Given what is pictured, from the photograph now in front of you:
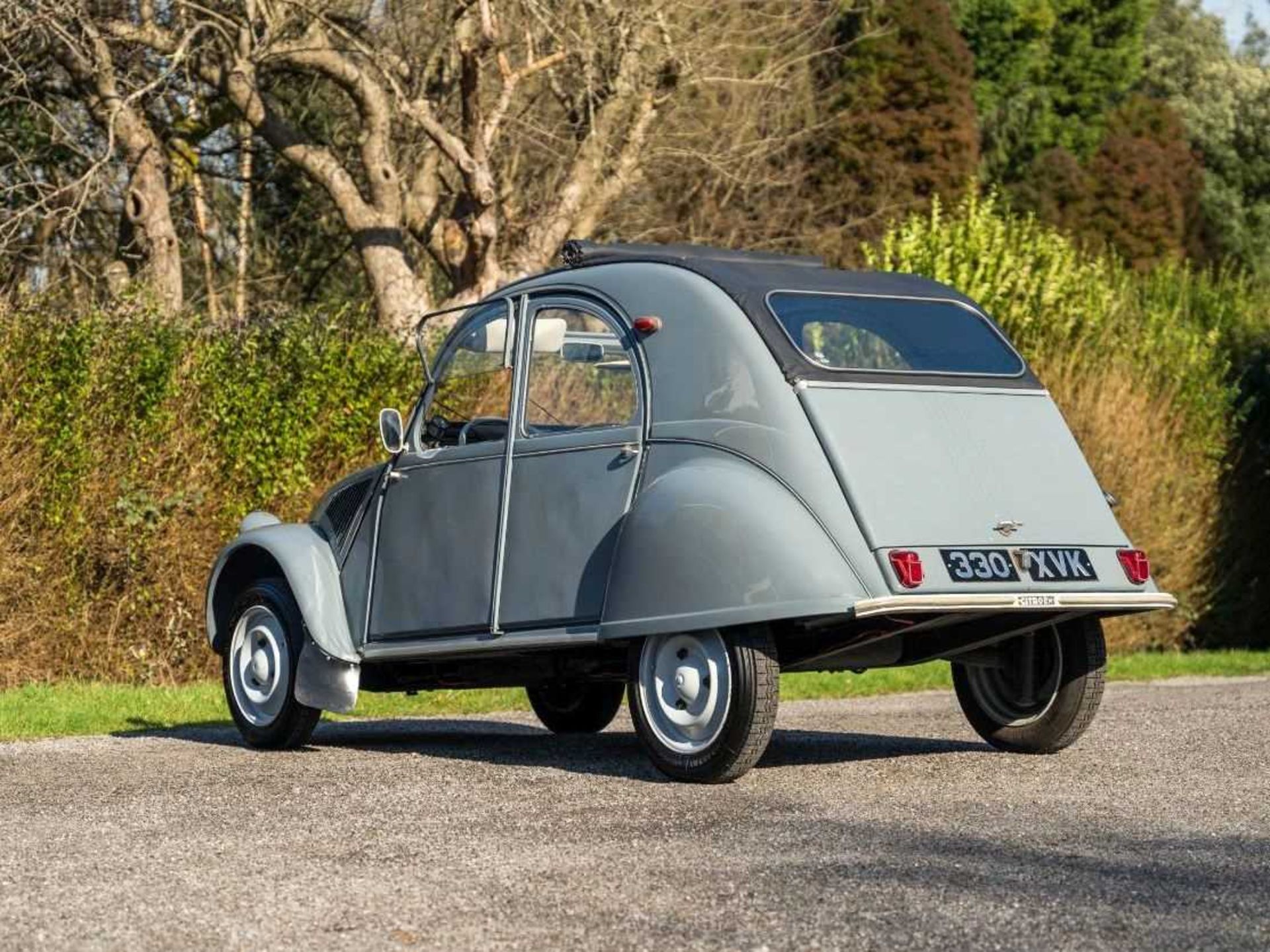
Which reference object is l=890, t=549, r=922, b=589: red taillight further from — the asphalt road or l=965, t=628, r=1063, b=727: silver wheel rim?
l=965, t=628, r=1063, b=727: silver wheel rim

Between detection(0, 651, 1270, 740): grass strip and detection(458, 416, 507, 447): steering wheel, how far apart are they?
9.29ft

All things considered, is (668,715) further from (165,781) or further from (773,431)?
(165,781)

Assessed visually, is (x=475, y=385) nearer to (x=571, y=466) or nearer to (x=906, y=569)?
(x=571, y=466)

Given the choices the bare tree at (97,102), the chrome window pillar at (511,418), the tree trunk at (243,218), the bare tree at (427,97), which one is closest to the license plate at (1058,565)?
the chrome window pillar at (511,418)

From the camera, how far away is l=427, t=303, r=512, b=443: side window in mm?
9727

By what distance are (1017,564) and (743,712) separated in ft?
4.09

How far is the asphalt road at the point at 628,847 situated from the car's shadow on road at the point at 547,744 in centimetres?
5

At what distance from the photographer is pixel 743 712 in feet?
26.6

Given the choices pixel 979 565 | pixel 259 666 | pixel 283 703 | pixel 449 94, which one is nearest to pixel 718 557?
pixel 979 565

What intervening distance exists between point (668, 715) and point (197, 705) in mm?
5167

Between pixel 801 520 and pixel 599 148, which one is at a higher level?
pixel 599 148

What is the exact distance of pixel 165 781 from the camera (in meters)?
8.61

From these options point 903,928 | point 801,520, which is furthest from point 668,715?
point 903,928

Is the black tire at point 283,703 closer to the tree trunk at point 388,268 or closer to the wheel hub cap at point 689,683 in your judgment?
the wheel hub cap at point 689,683
